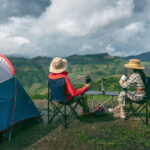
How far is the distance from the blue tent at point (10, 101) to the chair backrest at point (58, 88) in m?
1.24

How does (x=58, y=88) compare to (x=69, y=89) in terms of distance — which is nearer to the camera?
(x=69, y=89)

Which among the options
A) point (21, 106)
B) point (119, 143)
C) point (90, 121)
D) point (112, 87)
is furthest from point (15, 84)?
point (112, 87)

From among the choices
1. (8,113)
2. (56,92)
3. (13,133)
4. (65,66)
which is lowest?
(13,133)

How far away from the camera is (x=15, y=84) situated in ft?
18.1

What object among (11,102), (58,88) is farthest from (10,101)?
(58,88)

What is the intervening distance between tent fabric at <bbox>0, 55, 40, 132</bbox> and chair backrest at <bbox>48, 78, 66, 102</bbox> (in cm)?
124

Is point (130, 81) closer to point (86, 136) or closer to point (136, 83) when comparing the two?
point (136, 83)

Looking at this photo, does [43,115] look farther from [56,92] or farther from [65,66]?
[65,66]

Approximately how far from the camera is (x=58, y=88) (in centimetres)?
518

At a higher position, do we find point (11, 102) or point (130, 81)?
point (130, 81)

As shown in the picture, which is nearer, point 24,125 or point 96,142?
point 96,142

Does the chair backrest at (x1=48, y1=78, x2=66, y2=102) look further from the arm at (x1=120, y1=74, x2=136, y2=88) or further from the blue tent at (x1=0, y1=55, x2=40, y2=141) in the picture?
the arm at (x1=120, y1=74, x2=136, y2=88)

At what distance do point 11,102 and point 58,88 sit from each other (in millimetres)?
1654

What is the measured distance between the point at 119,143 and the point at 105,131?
0.80m
